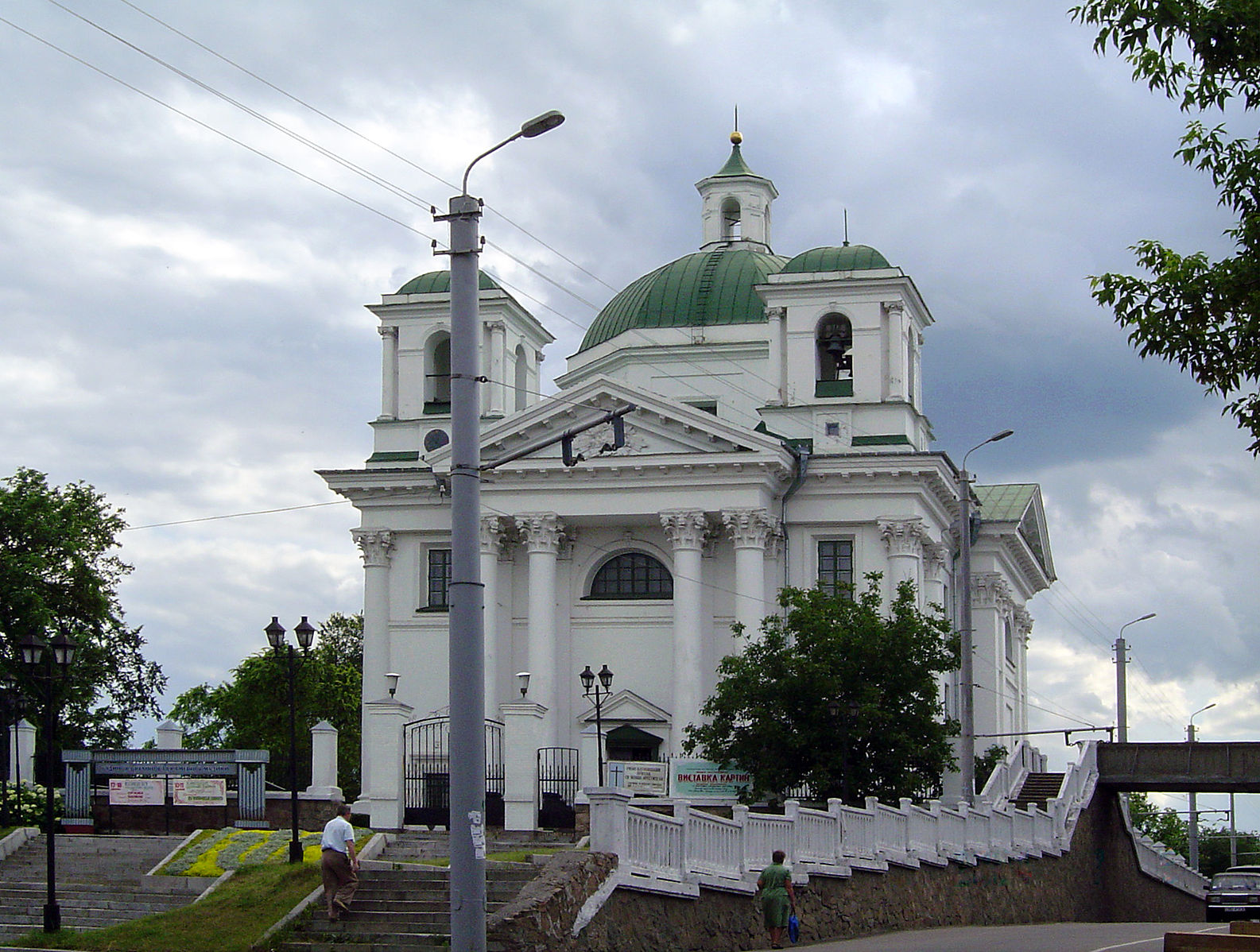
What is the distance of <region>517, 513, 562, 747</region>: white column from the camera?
49.2 m

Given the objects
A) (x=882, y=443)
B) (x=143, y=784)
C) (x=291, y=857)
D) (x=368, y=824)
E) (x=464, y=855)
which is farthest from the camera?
(x=882, y=443)

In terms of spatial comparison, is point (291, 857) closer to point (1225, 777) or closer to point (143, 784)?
point (143, 784)

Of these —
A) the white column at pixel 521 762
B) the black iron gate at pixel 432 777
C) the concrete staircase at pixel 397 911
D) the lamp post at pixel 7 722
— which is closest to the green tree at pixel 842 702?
the white column at pixel 521 762

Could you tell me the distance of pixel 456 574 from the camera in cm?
1784

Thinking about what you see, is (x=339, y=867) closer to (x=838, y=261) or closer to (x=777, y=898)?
(x=777, y=898)

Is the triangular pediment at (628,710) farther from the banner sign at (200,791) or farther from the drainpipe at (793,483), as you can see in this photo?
the banner sign at (200,791)

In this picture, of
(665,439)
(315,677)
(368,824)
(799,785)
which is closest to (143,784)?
(368,824)

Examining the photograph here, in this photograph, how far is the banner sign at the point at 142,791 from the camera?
37875 millimetres

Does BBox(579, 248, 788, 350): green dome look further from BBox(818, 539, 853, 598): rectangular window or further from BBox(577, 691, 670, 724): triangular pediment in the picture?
BBox(577, 691, 670, 724): triangular pediment

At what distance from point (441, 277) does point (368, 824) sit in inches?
766

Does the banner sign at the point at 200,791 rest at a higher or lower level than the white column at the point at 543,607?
lower

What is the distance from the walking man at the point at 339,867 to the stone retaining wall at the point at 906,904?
10.4 feet

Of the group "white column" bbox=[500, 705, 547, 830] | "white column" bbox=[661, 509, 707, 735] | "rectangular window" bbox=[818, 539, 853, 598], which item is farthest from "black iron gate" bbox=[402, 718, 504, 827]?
"rectangular window" bbox=[818, 539, 853, 598]

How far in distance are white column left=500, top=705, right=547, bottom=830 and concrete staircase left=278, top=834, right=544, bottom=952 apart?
13.5m
